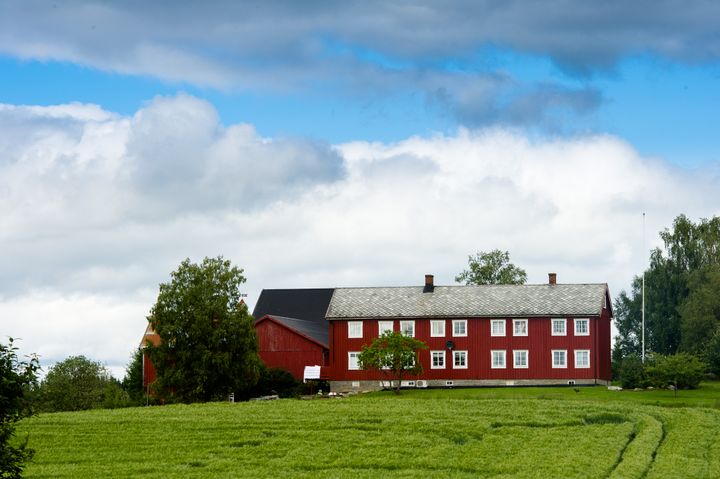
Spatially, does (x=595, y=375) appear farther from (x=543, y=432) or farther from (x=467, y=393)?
(x=543, y=432)

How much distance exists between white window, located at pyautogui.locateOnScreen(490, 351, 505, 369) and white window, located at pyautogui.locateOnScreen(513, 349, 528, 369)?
38.2 inches

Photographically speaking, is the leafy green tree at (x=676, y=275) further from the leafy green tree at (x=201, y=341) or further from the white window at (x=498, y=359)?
the leafy green tree at (x=201, y=341)

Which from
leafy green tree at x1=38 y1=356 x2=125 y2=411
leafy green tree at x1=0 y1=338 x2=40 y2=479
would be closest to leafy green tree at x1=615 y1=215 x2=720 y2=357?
leafy green tree at x1=38 y1=356 x2=125 y2=411

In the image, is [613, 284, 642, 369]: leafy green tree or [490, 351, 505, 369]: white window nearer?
[490, 351, 505, 369]: white window

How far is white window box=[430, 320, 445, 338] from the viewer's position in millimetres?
89000

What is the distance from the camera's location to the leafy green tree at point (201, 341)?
273 feet

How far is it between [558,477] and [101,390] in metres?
76.6

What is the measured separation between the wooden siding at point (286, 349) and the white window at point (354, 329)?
3.53 m

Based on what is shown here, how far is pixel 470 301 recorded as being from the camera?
294 ft

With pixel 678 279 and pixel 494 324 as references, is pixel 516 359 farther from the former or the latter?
pixel 678 279

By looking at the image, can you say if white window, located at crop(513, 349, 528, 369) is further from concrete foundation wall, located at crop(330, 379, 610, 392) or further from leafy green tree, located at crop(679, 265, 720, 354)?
leafy green tree, located at crop(679, 265, 720, 354)

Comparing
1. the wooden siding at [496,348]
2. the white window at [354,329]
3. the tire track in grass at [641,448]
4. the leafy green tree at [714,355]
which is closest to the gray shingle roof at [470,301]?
the white window at [354,329]

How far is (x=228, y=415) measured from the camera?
53.7 metres

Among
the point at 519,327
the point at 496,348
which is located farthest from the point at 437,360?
the point at 519,327
